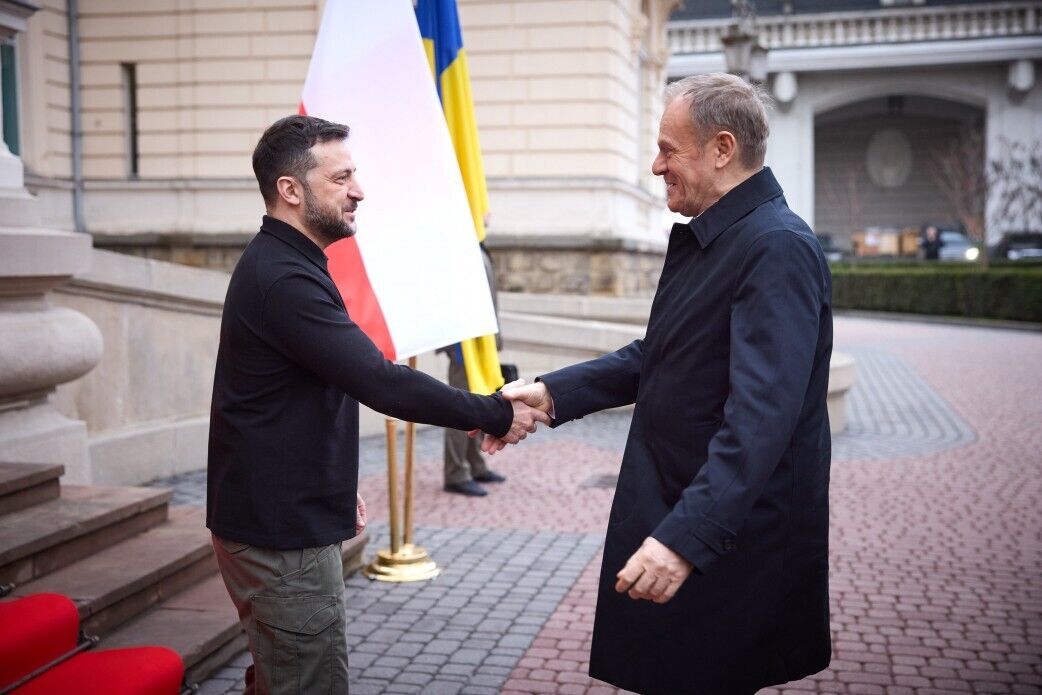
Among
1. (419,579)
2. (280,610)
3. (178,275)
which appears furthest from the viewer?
(178,275)

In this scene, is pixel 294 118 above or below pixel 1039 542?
above

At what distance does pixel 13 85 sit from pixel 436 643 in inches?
530

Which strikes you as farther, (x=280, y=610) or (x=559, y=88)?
(x=559, y=88)

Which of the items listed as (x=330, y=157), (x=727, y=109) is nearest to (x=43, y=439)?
(x=330, y=157)

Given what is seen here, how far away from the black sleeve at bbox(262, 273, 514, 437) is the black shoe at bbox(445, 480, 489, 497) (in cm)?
527

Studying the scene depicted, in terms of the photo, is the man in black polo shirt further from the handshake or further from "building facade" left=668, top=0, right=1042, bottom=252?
"building facade" left=668, top=0, right=1042, bottom=252

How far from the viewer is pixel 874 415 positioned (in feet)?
41.5

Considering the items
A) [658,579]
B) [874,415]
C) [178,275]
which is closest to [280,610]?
[658,579]

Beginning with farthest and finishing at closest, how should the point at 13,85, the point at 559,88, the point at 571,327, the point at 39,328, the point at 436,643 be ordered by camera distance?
the point at 559,88
the point at 13,85
the point at 571,327
the point at 39,328
the point at 436,643

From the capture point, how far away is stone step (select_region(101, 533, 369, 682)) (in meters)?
4.36

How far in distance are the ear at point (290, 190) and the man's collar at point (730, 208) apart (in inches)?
41.9

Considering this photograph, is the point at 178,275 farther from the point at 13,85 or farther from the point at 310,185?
the point at 13,85

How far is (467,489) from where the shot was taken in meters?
8.30

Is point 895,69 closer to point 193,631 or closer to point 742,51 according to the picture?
point 742,51
